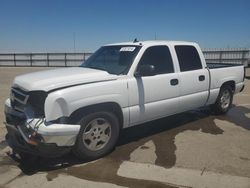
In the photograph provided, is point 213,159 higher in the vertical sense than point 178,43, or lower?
lower

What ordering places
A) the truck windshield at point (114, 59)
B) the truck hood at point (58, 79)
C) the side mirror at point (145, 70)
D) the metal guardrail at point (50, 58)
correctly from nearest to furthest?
the truck hood at point (58, 79), the side mirror at point (145, 70), the truck windshield at point (114, 59), the metal guardrail at point (50, 58)

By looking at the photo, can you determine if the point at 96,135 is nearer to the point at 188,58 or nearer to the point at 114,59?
the point at 114,59

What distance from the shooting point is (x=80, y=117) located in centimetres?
460

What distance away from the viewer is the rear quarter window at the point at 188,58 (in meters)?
6.31

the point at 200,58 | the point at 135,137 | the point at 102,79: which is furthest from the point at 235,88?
the point at 102,79

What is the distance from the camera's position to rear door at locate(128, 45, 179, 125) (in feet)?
17.5

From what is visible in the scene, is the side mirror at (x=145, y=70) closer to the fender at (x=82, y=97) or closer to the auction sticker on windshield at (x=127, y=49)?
the fender at (x=82, y=97)

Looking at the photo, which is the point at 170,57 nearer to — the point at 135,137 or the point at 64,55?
the point at 135,137

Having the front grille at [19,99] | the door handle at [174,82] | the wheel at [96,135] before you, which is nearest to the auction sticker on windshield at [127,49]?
the door handle at [174,82]

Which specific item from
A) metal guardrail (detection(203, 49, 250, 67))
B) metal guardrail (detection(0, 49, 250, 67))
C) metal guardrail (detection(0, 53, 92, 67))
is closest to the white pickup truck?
metal guardrail (detection(203, 49, 250, 67))

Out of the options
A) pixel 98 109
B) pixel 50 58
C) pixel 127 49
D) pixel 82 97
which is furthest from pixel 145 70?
pixel 50 58

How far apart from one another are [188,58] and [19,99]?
3.54m

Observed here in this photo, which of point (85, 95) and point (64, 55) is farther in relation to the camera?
point (64, 55)

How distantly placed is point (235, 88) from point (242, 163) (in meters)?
3.66
